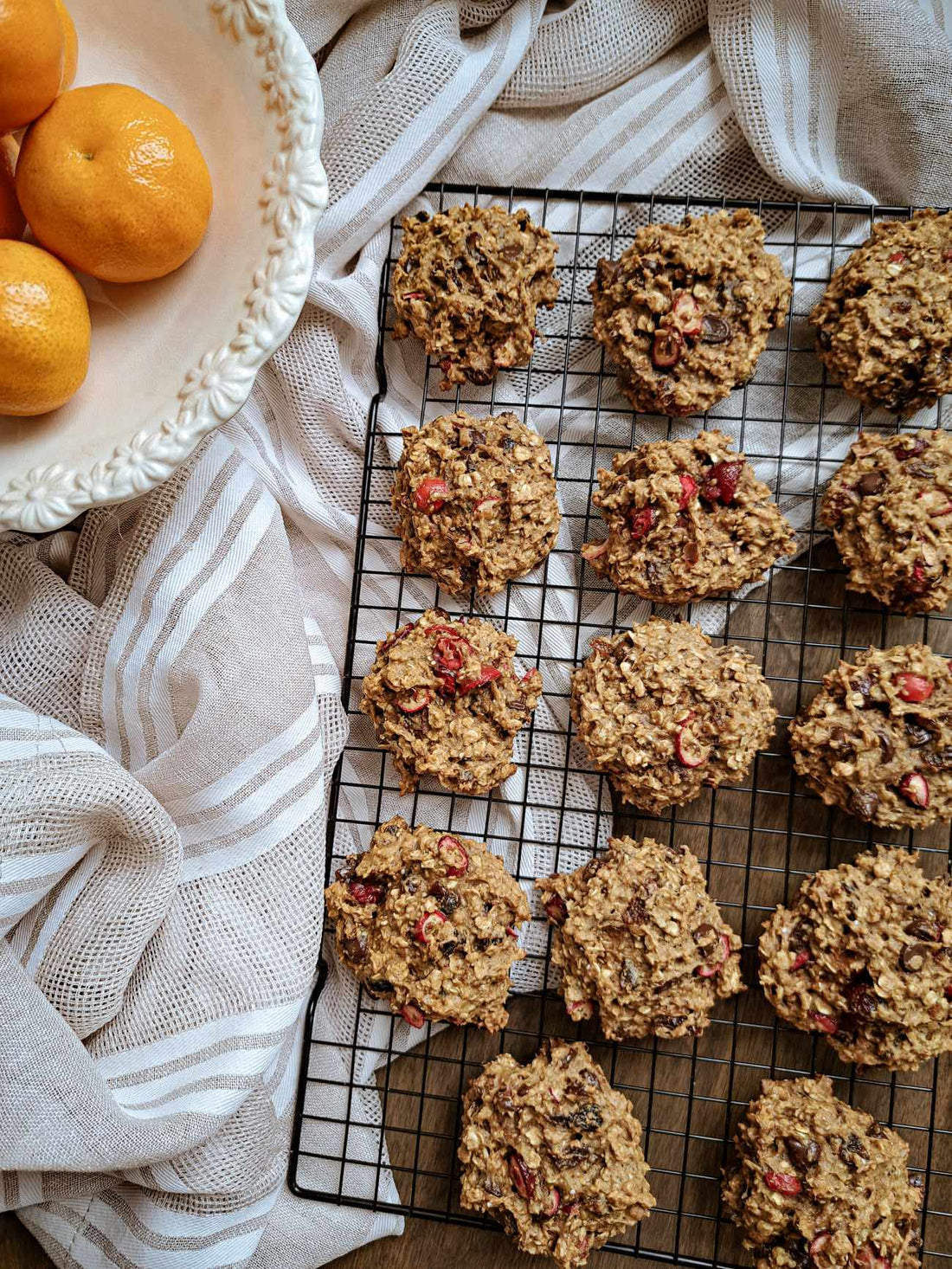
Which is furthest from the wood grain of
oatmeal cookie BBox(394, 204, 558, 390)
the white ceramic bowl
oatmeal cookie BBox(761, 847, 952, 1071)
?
the white ceramic bowl

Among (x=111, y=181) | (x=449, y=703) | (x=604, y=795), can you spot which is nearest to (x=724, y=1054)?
(x=604, y=795)

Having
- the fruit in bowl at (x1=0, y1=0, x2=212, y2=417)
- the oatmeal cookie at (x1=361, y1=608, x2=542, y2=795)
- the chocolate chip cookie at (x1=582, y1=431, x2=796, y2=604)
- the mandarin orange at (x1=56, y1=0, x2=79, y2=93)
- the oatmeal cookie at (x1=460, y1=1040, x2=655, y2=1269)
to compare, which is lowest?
the oatmeal cookie at (x1=460, y1=1040, x2=655, y2=1269)

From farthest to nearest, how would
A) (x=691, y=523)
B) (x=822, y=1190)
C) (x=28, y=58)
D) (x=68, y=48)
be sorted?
(x=691, y=523)
(x=822, y=1190)
(x=68, y=48)
(x=28, y=58)

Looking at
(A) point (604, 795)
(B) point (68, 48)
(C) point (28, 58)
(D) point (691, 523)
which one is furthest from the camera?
(A) point (604, 795)

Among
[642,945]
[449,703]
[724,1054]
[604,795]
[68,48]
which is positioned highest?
[68,48]

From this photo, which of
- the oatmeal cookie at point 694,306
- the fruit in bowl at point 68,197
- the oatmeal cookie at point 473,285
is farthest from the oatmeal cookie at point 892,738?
the fruit in bowl at point 68,197

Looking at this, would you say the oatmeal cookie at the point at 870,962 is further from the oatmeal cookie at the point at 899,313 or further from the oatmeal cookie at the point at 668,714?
the oatmeal cookie at the point at 899,313

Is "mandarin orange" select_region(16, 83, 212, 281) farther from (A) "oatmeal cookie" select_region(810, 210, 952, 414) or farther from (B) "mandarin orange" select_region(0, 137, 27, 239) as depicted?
(A) "oatmeal cookie" select_region(810, 210, 952, 414)

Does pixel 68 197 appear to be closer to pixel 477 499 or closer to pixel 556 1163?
pixel 477 499
